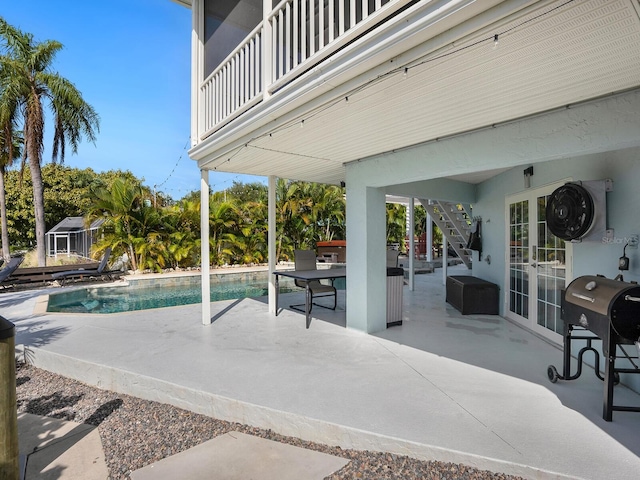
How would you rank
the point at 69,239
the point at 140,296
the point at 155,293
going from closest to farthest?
the point at 140,296 → the point at 155,293 → the point at 69,239

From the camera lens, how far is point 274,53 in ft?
14.2

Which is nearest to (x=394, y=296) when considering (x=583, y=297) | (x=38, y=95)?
(x=583, y=297)

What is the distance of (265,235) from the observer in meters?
17.9

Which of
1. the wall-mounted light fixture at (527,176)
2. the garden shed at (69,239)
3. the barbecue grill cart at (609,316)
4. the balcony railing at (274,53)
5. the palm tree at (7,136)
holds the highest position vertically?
the palm tree at (7,136)

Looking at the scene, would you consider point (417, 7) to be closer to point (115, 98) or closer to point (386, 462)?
point (386, 462)

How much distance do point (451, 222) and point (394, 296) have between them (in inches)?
190

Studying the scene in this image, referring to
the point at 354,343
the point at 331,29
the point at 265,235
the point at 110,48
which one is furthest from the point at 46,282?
the point at 331,29

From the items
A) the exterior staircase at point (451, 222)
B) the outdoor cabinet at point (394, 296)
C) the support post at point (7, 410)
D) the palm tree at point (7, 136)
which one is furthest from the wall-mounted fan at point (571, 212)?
the palm tree at point (7, 136)

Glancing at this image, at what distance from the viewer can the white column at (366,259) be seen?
5992 millimetres

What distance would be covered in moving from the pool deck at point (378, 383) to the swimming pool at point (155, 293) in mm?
2974

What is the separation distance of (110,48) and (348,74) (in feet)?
58.3

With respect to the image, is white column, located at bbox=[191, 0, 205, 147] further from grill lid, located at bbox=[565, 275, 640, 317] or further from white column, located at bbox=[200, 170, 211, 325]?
grill lid, located at bbox=[565, 275, 640, 317]

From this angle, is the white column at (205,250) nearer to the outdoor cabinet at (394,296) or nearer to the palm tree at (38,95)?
the outdoor cabinet at (394,296)

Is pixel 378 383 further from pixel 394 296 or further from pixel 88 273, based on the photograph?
pixel 88 273
